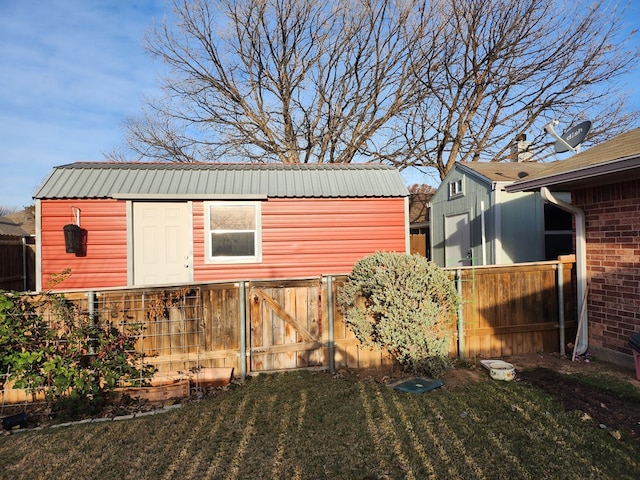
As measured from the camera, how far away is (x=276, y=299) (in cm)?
484

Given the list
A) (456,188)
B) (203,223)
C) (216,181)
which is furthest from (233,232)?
(456,188)

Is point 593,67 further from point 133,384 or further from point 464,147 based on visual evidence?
point 133,384

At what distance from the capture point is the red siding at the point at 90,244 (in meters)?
6.88

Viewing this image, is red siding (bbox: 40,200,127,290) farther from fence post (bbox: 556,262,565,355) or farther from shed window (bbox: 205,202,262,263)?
fence post (bbox: 556,262,565,355)

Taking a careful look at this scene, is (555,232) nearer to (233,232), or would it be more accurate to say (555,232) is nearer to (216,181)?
(233,232)

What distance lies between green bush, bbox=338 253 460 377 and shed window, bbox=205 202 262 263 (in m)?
2.91

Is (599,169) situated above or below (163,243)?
above

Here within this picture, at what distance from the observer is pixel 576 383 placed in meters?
4.26

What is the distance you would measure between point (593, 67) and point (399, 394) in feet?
63.4

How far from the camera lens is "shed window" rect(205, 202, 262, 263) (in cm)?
714

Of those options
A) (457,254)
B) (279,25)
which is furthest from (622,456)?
(279,25)

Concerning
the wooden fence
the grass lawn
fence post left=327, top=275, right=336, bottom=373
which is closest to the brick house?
the wooden fence

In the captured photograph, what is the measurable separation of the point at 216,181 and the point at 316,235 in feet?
7.25

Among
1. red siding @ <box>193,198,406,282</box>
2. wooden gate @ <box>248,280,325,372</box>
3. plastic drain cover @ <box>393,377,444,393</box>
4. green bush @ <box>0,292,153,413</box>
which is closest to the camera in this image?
green bush @ <box>0,292,153,413</box>
